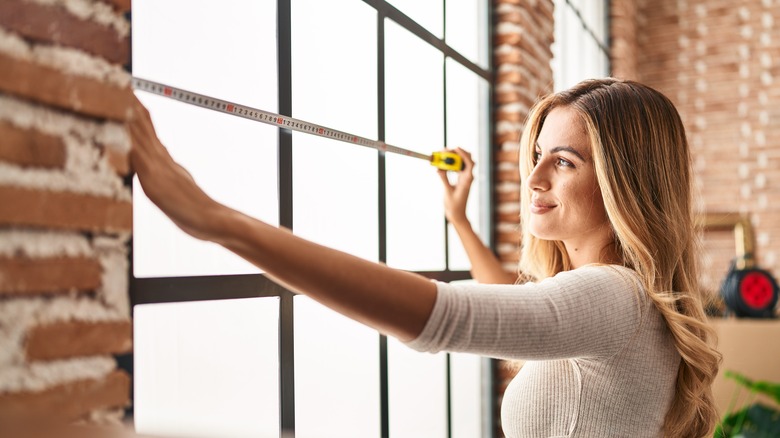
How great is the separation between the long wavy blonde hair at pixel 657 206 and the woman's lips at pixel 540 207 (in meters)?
0.14

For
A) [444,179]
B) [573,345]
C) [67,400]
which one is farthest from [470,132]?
[67,400]

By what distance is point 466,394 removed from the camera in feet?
8.30

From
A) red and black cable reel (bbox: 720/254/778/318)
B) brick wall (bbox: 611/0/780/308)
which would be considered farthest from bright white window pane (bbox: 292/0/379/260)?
brick wall (bbox: 611/0/780/308)

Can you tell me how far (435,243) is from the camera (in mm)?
2299

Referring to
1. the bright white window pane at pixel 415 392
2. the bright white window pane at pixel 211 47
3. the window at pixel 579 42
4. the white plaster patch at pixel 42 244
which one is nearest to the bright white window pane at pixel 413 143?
the bright white window pane at pixel 415 392

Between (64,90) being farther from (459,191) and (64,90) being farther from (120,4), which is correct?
(459,191)

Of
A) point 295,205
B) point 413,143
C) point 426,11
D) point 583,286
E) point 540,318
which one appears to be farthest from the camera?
point 426,11

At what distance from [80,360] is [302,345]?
80cm

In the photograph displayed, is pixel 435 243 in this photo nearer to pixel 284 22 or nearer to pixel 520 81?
pixel 520 81

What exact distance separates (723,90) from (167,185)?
505cm

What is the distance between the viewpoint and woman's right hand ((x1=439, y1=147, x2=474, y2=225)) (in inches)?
78.9

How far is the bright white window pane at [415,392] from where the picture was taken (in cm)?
204

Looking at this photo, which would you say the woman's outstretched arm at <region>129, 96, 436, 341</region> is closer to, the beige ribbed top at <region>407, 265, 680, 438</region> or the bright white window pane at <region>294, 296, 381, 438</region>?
the beige ribbed top at <region>407, 265, 680, 438</region>

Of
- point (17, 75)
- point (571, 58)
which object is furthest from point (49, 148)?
point (571, 58)
